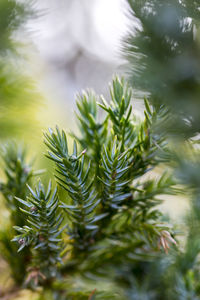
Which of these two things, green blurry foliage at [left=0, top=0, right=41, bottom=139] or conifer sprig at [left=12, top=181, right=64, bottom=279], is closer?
conifer sprig at [left=12, top=181, right=64, bottom=279]

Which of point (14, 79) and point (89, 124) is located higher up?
point (14, 79)

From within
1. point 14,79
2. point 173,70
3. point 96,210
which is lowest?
point 96,210

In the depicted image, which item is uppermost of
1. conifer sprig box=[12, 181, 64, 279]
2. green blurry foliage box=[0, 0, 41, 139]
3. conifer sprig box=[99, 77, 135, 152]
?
green blurry foliage box=[0, 0, 41, 139]

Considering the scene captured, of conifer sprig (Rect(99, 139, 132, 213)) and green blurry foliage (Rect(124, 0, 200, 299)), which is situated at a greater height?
green blurry foliage (Rect(124, 0, 200, 299))

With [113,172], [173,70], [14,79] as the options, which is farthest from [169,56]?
[14,79]

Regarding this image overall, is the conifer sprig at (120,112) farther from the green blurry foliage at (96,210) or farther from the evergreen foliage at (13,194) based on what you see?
the evergreen foliage at (13,194)

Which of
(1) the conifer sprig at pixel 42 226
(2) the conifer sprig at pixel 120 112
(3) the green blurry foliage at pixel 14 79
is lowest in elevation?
(1) the conifer sprig at pixel 42 226

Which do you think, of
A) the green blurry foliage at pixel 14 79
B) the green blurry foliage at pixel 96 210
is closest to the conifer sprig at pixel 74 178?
the green blurry foliage at pixel 96 210

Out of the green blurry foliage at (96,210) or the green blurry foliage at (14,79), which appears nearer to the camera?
the green blurry foliage at (96,210)

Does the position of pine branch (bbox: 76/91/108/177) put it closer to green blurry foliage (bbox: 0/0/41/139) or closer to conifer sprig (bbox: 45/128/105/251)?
Result: conifer sprig (bbox: 45/128/105/251)

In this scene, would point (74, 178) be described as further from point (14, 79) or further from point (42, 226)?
point (14, 79)

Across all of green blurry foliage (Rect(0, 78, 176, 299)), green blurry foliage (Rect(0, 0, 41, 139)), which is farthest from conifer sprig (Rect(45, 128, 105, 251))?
green blurry foliage (Rect(0, 0, 41, 139))

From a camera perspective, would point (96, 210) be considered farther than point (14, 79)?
No
